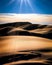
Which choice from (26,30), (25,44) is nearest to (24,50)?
(25,44)

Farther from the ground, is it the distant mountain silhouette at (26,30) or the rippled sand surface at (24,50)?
the distant mountain silhouette at (26,30)

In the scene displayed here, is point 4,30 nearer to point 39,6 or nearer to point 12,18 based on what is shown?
point 12,18

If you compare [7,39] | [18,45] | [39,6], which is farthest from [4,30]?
[39,6]

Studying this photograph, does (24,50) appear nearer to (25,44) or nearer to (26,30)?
(25,44)

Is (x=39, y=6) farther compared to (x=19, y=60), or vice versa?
(x=39, y=6)

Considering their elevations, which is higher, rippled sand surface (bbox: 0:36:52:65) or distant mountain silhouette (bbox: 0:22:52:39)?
distant mountain silhouette (bbox: 0:22:52:39)

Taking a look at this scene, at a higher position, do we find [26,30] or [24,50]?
[26,30]
